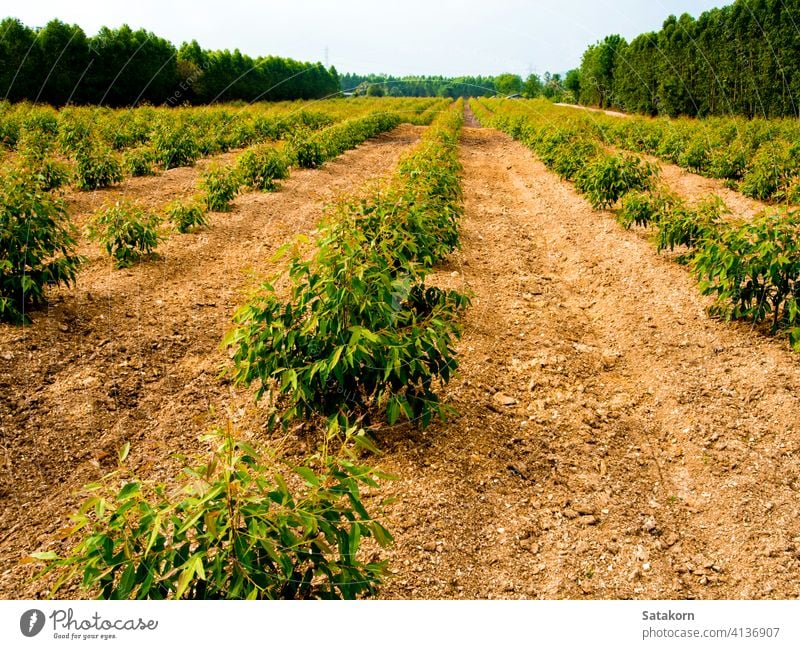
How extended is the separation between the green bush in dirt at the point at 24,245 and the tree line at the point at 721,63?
1515cm

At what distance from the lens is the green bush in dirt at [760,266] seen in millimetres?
4414

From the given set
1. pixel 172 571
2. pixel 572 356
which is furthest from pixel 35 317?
pixel 572 356

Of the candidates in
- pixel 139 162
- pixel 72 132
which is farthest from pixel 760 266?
pixel 72 132

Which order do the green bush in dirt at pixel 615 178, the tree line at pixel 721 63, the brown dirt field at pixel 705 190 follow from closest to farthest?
the green bush in dirt at pixel 615 178
the brown dirt field at pixel 705 190
the tree line at pixel 721 63

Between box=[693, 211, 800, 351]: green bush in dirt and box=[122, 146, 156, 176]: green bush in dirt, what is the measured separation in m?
10.6

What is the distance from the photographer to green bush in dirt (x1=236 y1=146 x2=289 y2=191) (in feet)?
35.1

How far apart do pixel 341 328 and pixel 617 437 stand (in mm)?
1946

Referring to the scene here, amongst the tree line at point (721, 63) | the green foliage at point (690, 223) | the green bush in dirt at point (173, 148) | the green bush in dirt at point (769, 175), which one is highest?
the tree line at point (721, 63)

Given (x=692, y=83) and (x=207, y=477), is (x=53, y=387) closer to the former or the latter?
(x=207, y=477)

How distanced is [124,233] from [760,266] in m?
5.97

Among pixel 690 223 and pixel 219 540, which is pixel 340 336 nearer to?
pixel 219 540

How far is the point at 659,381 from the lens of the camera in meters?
4.41

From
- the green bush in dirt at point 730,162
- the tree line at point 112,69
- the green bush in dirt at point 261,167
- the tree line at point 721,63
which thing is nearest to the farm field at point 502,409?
the green bush in dirt at point 261,167

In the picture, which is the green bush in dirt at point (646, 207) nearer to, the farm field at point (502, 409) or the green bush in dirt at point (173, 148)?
the farm field at point (502, 409)
